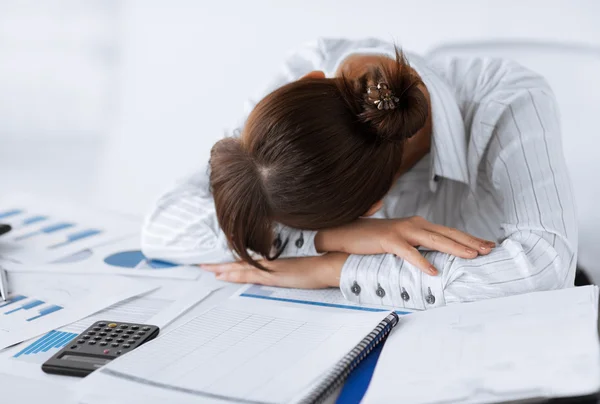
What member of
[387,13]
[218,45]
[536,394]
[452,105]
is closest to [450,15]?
[387,13]

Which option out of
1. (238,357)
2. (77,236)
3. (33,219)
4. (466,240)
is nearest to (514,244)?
(466,240)

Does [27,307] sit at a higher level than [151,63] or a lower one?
lower

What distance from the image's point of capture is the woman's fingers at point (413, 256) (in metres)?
0.93

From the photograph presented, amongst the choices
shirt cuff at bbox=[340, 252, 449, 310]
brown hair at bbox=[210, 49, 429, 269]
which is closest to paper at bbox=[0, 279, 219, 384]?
brown hair at bbox=[210, 49, 429, 269]

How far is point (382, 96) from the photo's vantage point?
3.02ft

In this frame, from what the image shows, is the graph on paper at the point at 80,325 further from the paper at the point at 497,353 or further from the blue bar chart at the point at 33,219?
the blue bar chart at the point at 33,219

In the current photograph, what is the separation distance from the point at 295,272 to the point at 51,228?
552mm

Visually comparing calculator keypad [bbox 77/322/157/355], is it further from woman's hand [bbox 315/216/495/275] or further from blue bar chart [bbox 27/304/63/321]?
woman's hand [bbox 315/216/495/275]

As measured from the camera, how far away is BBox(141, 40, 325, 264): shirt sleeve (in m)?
1.07

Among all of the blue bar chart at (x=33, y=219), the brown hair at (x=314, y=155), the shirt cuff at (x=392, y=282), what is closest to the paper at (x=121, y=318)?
the brown hair at (x=314, y=155)

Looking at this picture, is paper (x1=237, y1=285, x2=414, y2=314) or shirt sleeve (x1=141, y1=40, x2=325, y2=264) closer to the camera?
paper (x1=237, y1=285, x2=414, y2=314)

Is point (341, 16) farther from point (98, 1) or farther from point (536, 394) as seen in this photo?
point (536, 394)

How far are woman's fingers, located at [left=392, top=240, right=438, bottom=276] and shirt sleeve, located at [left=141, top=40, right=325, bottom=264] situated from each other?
5.6 inches

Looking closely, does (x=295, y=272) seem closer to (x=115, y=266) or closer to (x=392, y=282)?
(x=392, y=282)
